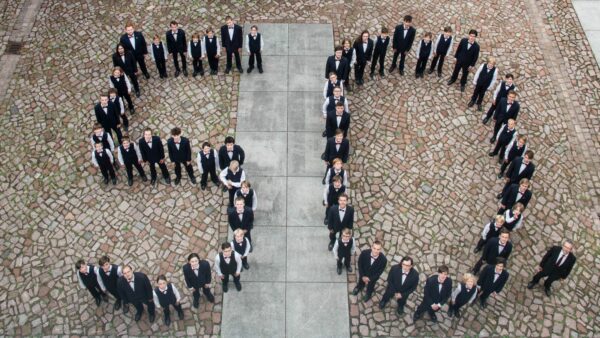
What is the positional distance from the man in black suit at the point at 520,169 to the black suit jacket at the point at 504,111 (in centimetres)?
147

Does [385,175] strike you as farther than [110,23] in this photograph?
No

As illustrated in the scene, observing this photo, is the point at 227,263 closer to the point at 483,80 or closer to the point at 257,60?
the point at 257,60

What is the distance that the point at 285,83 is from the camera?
1409 centimetres

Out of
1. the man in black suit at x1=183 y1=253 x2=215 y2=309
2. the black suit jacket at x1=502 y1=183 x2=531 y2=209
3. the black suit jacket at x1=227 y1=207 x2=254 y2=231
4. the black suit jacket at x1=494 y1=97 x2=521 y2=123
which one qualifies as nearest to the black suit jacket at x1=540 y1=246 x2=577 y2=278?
the black suit jacket at x1=502 y1=183 x2=531 y2=209

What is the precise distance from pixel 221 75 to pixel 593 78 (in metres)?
10.3

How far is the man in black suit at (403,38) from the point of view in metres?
13.4

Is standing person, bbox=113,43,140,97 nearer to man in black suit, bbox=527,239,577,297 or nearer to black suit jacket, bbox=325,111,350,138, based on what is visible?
black suit jacket, bbox=325,111,350,138

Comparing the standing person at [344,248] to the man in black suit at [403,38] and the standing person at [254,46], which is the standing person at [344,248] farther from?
the man in black suit at [403,38]

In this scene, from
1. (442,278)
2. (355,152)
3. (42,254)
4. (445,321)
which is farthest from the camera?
(355,152)

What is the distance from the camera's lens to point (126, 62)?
42.1 feet

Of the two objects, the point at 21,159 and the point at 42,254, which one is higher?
the point at 21,159

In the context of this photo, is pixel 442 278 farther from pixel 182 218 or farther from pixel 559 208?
pixel 182 218

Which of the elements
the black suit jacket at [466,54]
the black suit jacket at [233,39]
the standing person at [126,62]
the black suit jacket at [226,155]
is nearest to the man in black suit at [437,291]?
the black suit jacket at [226,155]

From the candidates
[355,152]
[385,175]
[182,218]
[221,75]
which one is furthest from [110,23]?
[385,175]
